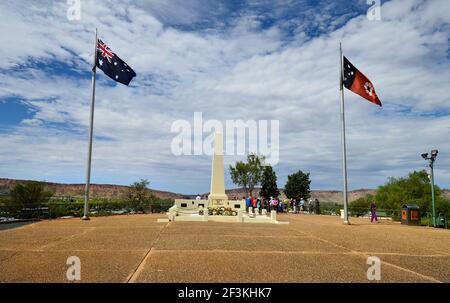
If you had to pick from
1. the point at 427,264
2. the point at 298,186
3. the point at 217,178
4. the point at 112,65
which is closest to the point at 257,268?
the point at 427,264

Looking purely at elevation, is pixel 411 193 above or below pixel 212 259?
above

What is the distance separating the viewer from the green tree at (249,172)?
6128 centimetres

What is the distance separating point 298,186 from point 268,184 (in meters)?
6.21

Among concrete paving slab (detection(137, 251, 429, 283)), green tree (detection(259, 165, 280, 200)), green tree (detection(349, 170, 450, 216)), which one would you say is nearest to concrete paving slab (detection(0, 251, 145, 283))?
concrete paving slab (detection(137, 251, 429, 283))

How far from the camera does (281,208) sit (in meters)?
39.3

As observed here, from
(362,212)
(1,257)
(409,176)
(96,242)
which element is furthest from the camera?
(409,176)

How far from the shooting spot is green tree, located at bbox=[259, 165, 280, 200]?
205ft

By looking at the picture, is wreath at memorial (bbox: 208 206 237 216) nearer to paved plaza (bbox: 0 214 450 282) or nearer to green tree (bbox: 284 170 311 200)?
paved plaza (bbox: 0 214 450 282)

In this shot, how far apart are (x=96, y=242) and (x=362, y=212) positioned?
32.5 meters

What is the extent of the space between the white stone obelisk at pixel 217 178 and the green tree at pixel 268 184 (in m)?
34.1

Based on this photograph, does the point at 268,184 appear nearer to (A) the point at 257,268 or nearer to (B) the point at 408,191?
(B) the point at 408,191

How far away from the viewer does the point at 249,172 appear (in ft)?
202
